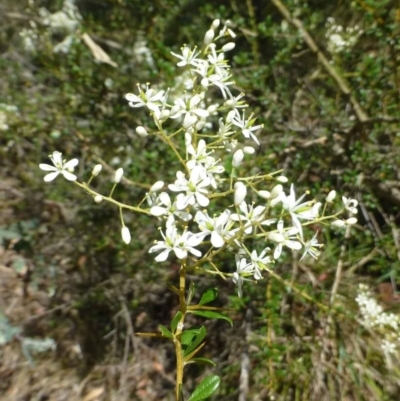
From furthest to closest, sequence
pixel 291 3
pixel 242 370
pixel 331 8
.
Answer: pixel 331 8 → pixel 291 3 → pixel 242 370

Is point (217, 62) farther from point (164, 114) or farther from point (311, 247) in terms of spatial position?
point (311, 247)

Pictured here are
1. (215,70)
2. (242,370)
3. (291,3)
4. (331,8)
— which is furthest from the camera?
(331,8)

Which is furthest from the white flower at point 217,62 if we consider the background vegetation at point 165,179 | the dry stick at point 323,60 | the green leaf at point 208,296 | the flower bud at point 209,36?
the dry stick at point 323,60

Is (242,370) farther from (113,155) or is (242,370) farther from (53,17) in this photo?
(53,17)

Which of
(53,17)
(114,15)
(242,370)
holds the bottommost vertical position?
(242,370)

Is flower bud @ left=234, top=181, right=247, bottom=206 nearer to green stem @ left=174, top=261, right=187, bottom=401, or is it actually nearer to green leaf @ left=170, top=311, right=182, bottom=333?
green stem @ left=174, top=261, right=187, bottom=401

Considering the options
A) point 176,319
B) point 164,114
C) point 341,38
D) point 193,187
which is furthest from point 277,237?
point 341,38

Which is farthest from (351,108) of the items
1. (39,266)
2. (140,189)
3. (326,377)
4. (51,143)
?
(39,266)
